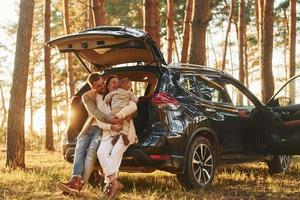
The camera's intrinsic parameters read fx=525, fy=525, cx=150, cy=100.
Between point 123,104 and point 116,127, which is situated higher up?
point 123,104

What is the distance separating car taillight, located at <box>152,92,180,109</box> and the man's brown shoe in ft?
4.68

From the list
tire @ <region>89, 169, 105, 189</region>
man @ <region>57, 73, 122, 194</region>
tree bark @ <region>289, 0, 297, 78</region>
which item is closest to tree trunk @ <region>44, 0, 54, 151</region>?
tree bark @ <region>289, 0, 297, 78</region>

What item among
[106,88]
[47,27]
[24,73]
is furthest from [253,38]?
[106,88]

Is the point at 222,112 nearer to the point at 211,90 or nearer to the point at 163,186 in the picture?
the point at 211,90

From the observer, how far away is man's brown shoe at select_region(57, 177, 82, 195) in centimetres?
667

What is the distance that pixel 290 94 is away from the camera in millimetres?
8742

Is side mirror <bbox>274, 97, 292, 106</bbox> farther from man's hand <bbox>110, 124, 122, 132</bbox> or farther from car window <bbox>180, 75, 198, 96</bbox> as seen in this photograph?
man's hand <bbox>110, 124, 122, 132</bbox>

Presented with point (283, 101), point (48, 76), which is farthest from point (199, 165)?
point (48, 76)

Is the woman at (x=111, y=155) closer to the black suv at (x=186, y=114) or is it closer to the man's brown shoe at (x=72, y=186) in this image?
the black suv at (x=186, y=114)

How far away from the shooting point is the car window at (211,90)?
25.6ft

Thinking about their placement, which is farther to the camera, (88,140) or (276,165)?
(276,165)

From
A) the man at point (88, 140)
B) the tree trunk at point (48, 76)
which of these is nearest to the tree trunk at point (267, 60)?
the tree trunk at point (48, 76)

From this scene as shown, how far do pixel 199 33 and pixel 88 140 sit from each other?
4.78 metres

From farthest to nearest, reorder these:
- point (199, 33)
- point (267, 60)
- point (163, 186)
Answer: point (267, 60) → point (199, 33) → point (163, 186)
